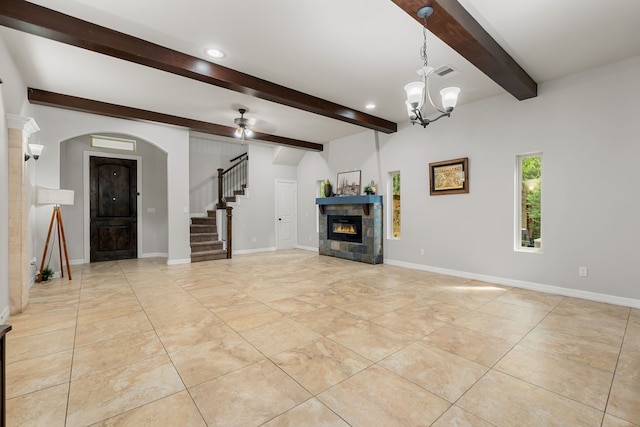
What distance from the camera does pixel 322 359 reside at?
2359 millimetres

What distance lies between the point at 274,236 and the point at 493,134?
21.2ft

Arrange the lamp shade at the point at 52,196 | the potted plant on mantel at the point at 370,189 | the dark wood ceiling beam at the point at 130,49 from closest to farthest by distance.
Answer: the dark wood ceiling beam at the point at 130,49 → the lamp shade at the point at 52,196 → the potted plant on mantel at the point at 370,189

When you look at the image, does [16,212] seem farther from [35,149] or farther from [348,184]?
[348,184]

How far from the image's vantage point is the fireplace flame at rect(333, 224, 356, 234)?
7.11 m

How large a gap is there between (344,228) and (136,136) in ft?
16.6

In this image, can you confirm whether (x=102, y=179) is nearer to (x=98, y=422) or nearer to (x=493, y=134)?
(x=98, y=422)

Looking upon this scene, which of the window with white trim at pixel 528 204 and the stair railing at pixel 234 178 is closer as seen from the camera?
the window with white trim at pixel 528 204

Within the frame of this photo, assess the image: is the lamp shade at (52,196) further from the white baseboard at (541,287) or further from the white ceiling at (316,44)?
the white baseboard at (541,287)

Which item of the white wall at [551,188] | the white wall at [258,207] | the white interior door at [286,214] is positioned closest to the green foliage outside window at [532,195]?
the white wall at [551,188]

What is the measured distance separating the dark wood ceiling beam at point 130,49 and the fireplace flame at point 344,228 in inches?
128

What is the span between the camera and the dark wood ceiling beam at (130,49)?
2654mm

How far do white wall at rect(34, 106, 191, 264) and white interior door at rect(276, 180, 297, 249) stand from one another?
3.04m

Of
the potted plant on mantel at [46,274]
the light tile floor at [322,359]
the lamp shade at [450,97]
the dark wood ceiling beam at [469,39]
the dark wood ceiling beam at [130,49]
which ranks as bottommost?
the light tile floor at [322,359]

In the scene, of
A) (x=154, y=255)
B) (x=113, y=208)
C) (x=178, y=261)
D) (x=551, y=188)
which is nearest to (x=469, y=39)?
(x=551, y=188)
